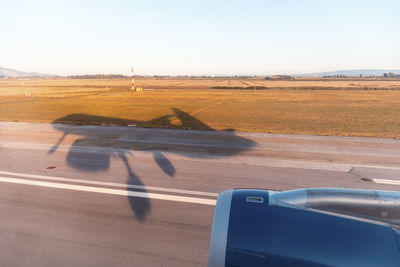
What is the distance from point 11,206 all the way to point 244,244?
7702 millimetres

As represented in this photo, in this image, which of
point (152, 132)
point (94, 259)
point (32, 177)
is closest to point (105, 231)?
point (94, 259)

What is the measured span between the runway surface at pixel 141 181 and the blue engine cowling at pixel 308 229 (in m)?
2.88

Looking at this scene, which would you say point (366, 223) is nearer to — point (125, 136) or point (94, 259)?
point (94, 259)

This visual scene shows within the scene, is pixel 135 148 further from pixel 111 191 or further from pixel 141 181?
pixel 111 191

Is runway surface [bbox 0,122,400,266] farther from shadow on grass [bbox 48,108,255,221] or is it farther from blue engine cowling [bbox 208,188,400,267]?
blue engine cowling [bbox 208,188,400,267]

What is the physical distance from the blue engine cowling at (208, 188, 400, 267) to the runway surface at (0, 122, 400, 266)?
113 inches

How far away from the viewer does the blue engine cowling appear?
2340 millimetres

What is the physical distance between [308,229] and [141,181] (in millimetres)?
7355

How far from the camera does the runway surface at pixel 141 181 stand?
554cm

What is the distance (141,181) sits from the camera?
9078 mm

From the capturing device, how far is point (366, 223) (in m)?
2.64

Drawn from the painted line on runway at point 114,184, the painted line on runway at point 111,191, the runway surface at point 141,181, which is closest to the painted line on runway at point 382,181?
the runway surface at point 141,181

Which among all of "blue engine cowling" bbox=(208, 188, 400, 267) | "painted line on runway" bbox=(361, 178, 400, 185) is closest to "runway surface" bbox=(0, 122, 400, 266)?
"painted line on runway" bbox=(361, 178, 400, 185)

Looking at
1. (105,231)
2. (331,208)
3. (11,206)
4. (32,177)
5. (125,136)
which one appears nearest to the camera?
(331,208)
